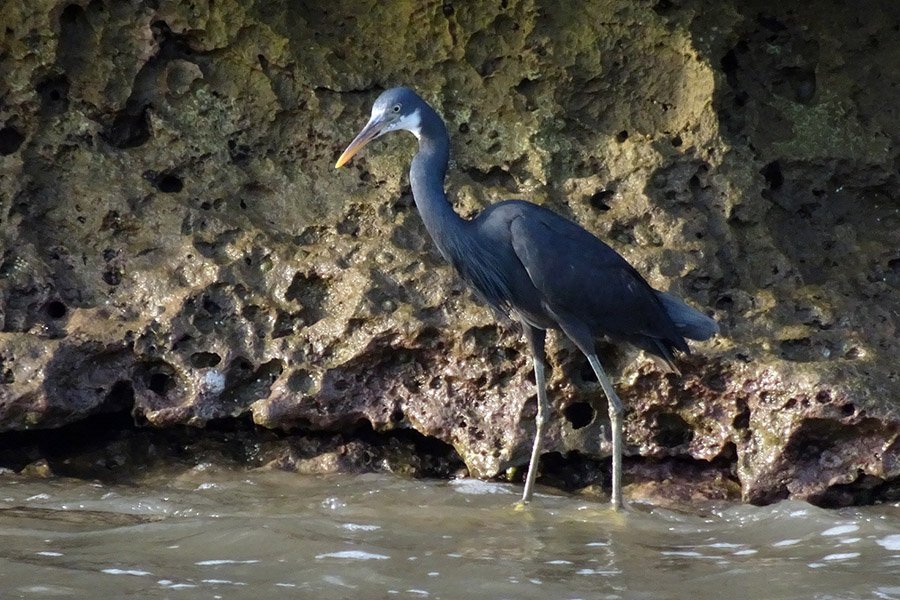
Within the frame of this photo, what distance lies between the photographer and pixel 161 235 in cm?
639

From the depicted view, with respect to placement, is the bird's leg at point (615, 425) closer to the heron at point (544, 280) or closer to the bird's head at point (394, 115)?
the heron at point (544, 280)

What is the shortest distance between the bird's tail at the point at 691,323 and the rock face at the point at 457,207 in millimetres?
107

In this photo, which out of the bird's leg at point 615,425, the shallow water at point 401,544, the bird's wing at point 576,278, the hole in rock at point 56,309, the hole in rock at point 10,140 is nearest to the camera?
the shallow water at point 401,544

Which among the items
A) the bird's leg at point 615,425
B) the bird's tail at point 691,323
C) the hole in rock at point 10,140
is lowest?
the bird's leg at point 615,425

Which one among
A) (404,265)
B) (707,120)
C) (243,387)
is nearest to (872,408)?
(707,120)

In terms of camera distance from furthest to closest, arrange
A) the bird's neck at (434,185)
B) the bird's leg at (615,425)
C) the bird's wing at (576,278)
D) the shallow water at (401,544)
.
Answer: the bird's neck at (434,185) → the bird's wing at (576,278) → the bird's leg at (615,425) → the shallow water at (401,544)

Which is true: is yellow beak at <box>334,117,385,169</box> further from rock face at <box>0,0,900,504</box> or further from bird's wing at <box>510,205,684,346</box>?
bird's wing at <box>510,205,684,346</box>

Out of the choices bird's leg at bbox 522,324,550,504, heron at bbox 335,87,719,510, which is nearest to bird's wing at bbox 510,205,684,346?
heron at bbox 335,87,719,510

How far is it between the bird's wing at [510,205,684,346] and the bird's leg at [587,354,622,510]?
0.66ft

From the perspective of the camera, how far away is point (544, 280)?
19.8 feet

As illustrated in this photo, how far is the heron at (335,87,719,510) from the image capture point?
601 centimetres

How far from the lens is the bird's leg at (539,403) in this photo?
236 inches

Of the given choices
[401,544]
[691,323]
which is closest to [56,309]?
[401,544]

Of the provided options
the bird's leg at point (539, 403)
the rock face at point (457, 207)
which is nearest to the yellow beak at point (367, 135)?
the rock face at point (457, 207)
